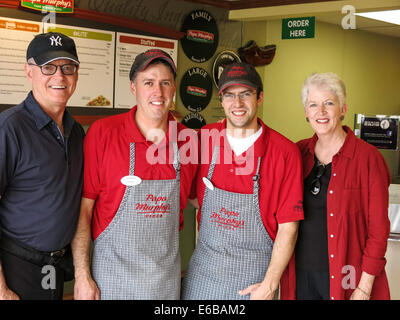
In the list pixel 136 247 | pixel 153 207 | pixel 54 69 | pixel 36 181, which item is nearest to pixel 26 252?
pixel 36 181

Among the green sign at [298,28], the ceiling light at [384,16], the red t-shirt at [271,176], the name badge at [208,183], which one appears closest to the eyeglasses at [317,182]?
the red t-shirt at [271,176]

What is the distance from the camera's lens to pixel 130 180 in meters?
2.17

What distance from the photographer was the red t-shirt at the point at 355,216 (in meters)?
2.30

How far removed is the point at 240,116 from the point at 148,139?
1.39 feet

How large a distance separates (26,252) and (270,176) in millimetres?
1075

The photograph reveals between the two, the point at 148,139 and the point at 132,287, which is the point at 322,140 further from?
the point at 132,287

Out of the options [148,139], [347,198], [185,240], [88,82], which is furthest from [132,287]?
[185,240]

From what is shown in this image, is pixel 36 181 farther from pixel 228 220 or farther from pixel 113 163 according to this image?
pixel 228 220

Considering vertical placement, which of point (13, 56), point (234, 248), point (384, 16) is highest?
point (384, 16)

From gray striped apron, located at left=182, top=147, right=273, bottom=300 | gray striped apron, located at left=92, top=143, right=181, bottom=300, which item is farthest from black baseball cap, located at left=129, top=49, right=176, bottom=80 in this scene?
gray striped apron, located at left=182, top=147, right=273, bottom=300

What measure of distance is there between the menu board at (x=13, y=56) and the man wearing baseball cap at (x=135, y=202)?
166 centimetres

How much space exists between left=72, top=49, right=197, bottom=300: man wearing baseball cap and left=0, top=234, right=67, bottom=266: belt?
12 cm

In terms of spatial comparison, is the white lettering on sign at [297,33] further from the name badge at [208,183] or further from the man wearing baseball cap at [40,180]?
the man wearing baseball cap at [40,180]

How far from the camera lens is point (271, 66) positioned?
19.8ft
